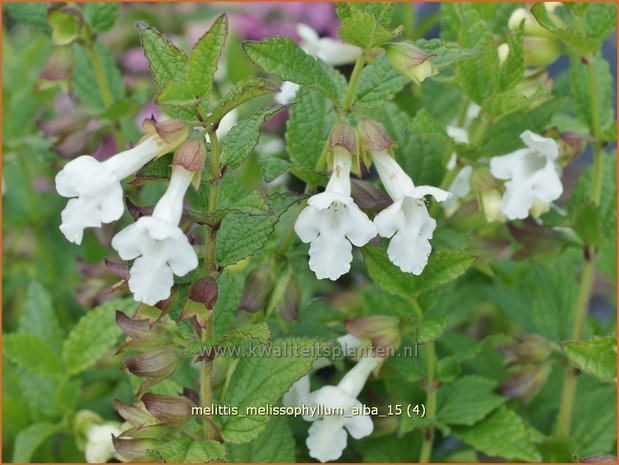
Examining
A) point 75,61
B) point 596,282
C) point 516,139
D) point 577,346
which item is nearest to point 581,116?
point 516,139

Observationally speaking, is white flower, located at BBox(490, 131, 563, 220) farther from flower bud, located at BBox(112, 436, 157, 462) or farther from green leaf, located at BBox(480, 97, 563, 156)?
flower bud, located at BBox(112, 436, 157, 462)

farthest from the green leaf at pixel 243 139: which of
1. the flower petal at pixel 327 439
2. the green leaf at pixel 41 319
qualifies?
the green leaf at pixel 41 319

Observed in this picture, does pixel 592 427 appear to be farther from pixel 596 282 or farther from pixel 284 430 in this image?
pixel 596 282

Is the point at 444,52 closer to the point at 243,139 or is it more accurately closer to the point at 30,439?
the point at 243,139

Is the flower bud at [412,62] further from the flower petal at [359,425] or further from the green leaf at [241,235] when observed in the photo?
the flower petal at [359,425]

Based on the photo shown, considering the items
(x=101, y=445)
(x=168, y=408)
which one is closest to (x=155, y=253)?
(x=168, y=408)

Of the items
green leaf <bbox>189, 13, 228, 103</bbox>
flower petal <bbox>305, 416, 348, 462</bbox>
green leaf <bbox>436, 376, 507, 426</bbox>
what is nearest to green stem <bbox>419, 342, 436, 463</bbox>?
green leaf <bbox>436, 376, 507, 426</bbox>
